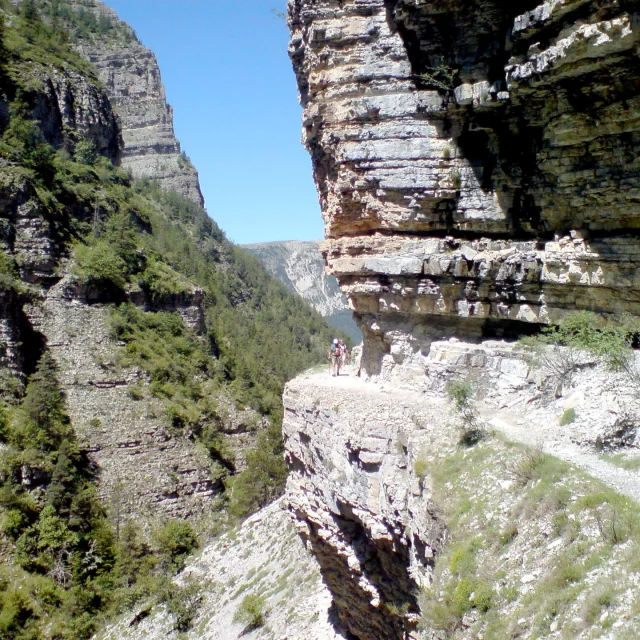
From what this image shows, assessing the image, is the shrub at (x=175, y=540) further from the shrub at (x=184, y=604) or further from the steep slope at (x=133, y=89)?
the steep slope at (x=133, y=89)

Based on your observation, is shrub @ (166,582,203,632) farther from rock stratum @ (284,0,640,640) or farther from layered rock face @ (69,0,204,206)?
layered rock face @ (69,0,204,206)

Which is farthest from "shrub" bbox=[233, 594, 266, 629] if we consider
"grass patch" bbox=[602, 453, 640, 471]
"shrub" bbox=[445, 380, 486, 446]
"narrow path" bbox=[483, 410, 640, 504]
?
"grass patch" bbox=[602, 453, 640, 471]

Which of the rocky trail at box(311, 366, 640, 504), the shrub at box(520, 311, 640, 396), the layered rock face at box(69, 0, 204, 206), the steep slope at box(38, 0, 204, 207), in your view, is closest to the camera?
the rocky trail at box(311, 366, 640, 504)

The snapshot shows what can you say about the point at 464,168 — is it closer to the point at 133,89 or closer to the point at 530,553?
the point at 530,553

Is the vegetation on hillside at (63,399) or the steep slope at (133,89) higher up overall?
the steep slope at (133,89)

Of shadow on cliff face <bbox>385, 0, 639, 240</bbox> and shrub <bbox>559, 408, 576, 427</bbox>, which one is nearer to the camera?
shrub <bbox>559, 408, 576, 427</bbox>

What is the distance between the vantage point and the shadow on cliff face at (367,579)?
38.3 ft

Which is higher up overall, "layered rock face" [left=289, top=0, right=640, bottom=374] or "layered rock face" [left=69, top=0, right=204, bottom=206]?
"layered rock face" [left=69, top=0, right=204, bottom=206]

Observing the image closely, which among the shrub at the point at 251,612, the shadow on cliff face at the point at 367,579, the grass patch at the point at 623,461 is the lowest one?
the shrub at the point at 251,612

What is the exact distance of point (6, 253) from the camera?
3528 centimetres

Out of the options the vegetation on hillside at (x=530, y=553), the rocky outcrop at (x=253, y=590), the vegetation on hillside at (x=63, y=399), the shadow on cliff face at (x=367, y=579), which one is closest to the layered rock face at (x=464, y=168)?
the shadow on cliff face at (x=367, y=579)

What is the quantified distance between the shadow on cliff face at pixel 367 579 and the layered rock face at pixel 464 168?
166 inches

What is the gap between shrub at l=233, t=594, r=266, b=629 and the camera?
19344mm

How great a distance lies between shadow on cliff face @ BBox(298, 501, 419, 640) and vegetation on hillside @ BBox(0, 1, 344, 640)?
10.4 meters
